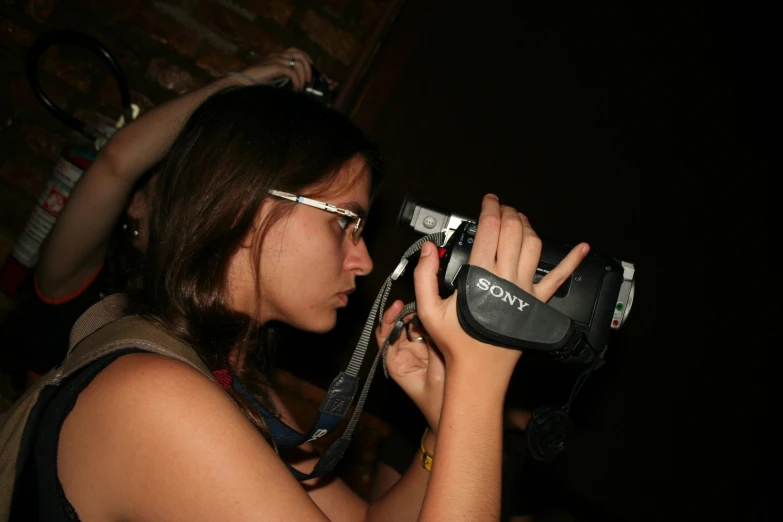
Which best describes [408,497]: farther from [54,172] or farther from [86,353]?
[54,172]

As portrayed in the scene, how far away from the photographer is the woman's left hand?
3.00 feet

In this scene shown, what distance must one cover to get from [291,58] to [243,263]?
68 cm

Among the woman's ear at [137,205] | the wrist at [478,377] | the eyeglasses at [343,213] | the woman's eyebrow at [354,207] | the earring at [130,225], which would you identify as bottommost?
the earring at [130,225]

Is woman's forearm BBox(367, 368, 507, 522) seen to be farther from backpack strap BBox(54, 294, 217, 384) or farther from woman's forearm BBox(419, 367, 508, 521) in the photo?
backpack strap BBox(54, 294, 217, 384)

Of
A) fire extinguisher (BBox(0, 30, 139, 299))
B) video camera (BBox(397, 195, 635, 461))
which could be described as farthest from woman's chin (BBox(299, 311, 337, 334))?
fire extinguisher (BBox(0, 30, 139, 299))

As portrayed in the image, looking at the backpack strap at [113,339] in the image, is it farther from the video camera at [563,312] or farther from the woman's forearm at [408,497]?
the woman's forearm at [408,497]

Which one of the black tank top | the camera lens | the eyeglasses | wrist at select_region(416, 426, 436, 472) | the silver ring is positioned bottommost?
the black tank top

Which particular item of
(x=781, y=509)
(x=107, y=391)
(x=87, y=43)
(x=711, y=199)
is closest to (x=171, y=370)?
(x=107, y=391)

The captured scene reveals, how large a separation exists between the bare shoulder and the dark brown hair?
19cm

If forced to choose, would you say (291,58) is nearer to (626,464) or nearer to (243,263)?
(243,263)

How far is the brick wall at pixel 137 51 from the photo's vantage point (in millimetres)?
1521

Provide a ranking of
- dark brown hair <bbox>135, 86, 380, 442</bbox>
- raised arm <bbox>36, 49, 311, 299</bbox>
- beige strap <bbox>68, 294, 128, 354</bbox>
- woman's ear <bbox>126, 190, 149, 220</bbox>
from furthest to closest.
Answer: woman's ear <bbox>126, 190, 149, 220</bbox> < raised arm <bbox>36, 49, 311, 299</bbox> < dark brown hair <bbox>135, 86, 380, 442</bbox> < beige strap <bbox>68, 294, 128, 354</bbox>

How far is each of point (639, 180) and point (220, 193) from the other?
122cm

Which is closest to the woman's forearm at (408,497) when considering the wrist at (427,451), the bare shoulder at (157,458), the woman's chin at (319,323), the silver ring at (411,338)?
the wrist at (427,451)
